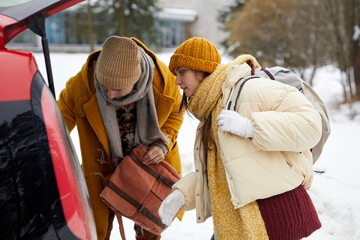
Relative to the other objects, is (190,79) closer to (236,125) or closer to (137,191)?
(236,125)

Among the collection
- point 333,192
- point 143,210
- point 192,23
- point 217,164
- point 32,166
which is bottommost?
point 192,23

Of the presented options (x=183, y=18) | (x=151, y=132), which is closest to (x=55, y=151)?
(x=151, y=132)

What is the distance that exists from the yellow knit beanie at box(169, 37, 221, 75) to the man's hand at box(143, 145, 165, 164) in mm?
738

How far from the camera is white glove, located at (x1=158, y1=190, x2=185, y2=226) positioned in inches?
67.6

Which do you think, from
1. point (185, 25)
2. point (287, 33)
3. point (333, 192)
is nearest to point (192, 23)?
point (185, 25)

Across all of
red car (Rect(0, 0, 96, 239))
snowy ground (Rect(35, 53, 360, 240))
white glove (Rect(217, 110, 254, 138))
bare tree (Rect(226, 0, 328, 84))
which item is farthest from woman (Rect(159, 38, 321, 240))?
bare tree (Rect(226, 0, 328, 84))

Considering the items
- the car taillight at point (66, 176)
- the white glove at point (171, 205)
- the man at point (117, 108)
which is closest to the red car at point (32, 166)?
the car taillight at point (66, 176)

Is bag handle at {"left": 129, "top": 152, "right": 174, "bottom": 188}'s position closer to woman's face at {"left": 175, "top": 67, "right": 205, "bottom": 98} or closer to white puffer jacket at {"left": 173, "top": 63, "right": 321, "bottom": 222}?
woman's face at {"left": 175, "top": 67, "right": 205, "bottom": 98}

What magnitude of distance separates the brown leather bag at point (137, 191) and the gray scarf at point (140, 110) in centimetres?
9

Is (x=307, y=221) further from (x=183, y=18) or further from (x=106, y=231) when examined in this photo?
(x=183, y=18)

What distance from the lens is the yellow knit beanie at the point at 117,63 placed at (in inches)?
71.2

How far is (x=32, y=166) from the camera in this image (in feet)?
3.55

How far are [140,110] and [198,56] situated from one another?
658 mm

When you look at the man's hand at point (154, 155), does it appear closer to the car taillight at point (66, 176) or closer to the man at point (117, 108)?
the man at point (117, 108)
